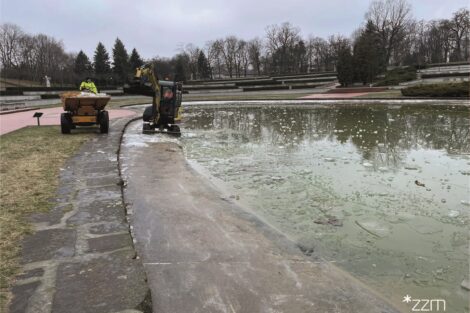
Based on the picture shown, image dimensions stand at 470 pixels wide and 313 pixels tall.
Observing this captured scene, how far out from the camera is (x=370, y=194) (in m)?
6.54

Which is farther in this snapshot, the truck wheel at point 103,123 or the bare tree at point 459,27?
the bare tree at point 459,27

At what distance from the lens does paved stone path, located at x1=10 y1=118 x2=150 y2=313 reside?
3314 millimetres

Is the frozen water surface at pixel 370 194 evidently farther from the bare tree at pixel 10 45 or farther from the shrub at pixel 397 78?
the bare tree at pixel 10 45

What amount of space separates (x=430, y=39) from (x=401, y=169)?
9112 cm

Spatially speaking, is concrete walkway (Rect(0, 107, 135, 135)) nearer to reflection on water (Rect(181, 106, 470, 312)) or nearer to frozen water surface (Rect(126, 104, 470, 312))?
reflection on water (Rect(181, 106, 470, 312))

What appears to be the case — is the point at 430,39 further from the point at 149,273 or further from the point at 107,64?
the point at 149,273

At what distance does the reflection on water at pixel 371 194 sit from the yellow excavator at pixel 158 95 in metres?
1.69

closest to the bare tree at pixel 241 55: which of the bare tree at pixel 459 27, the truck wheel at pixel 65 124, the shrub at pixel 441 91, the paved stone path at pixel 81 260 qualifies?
the bare tree at pixel 459 27

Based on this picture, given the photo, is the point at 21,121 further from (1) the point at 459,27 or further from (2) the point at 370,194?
(1) the point at 459,27

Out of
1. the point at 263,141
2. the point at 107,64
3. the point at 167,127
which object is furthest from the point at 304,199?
the point at 107,64

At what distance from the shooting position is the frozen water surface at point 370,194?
421 cm

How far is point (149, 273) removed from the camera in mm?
3922

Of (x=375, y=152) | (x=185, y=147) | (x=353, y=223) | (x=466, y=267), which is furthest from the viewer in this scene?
(x=185, y=147)

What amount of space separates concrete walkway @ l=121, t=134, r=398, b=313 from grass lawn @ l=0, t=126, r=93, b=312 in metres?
1.25
